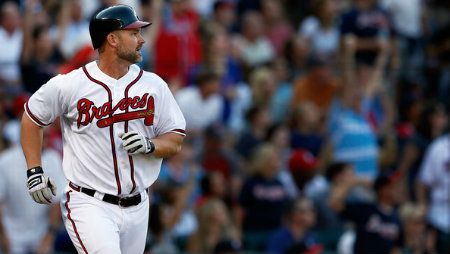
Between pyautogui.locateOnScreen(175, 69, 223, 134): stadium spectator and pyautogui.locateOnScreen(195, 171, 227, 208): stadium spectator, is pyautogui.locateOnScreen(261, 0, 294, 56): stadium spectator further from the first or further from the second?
pyautogui.locateOnScreen(195, 171, 227, 208): stadium spectator

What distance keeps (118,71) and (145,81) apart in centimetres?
16

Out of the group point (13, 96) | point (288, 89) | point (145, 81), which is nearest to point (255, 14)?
point (288, 89)

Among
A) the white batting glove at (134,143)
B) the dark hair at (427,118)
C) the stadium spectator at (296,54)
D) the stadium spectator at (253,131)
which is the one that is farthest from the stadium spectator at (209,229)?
the white batting glove at (134,143)

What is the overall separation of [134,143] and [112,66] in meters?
0.55

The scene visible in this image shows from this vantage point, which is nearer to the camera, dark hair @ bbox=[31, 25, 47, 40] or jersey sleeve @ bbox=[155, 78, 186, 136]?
jersey sleeve @ bbox=[155, 78, 186, 136]

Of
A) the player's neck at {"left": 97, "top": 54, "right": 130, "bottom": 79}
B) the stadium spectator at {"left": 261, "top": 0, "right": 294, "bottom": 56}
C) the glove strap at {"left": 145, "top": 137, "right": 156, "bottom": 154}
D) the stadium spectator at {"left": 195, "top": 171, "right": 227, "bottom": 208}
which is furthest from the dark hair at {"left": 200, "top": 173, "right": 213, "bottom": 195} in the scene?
the glove strap at {"left": 145, "top": 137, "right": 156, "bottom": 154}

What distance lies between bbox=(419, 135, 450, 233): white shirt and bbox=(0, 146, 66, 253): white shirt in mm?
3701

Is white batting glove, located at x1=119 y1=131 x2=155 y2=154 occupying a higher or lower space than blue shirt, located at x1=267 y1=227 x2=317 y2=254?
higher

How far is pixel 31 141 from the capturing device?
244 inches

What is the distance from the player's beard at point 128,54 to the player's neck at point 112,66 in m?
0.06

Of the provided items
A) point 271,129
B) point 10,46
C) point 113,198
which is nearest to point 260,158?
point 271,129

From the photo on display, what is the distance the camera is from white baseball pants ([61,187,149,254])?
19.9 feet

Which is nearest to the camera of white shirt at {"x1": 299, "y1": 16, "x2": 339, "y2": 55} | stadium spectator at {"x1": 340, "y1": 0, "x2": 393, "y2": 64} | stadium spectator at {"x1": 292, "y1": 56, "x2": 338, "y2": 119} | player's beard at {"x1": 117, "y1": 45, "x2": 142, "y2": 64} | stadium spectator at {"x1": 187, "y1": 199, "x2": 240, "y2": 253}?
player's beard at {"x1": 117, "y1": 45, "x2": 142, "y2": 64}

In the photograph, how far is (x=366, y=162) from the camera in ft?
37.4
